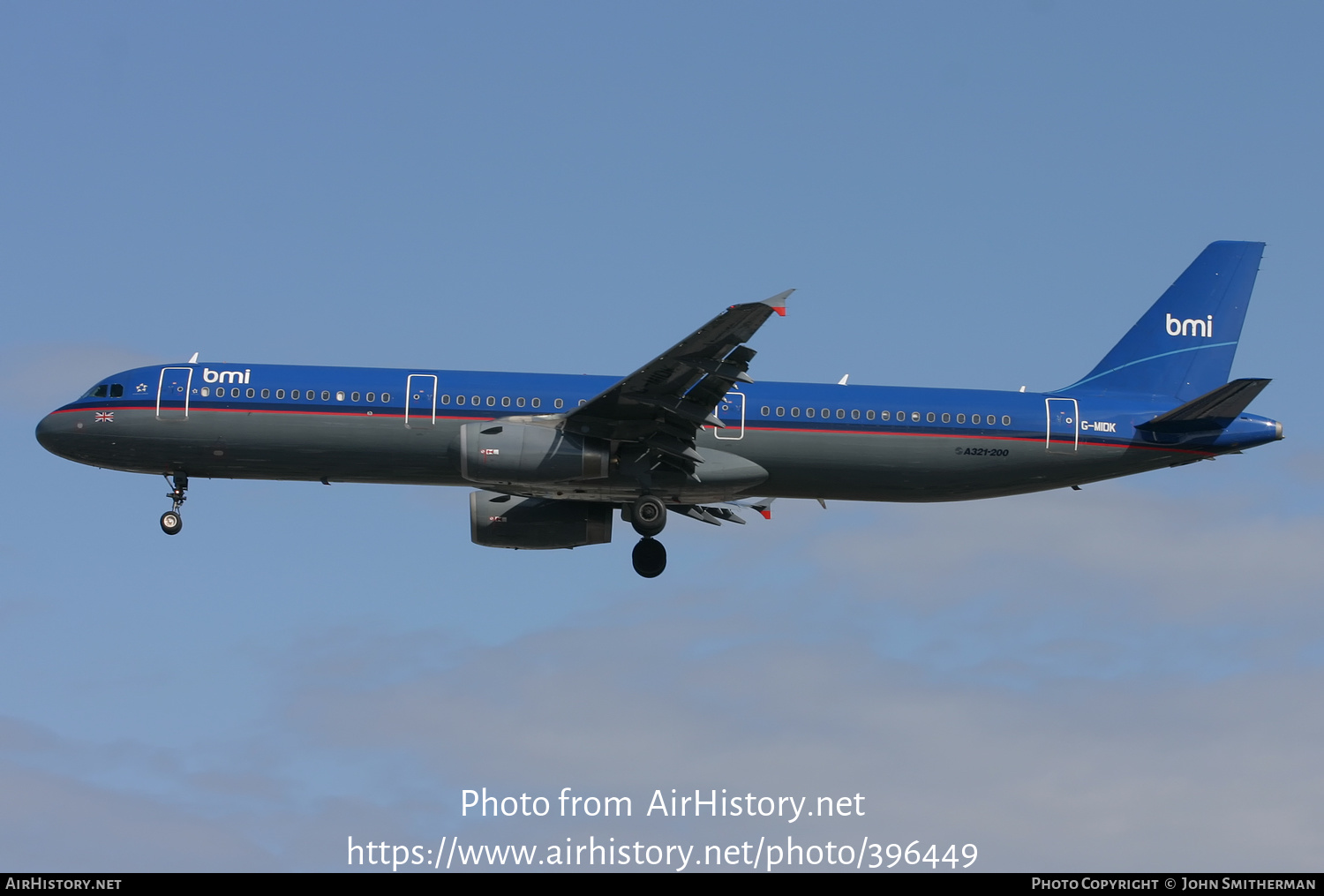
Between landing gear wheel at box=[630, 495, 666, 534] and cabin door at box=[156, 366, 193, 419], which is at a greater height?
cabin door at box=[156, 366, 193, 419]

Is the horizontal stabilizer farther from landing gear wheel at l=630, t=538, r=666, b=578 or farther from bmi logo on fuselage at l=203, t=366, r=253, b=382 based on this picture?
bmi logo on fuselage at l=203, t=366, r=253, b=382

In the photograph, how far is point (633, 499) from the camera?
4712 centimetres

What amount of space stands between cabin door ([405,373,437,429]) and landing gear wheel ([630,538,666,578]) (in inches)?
291

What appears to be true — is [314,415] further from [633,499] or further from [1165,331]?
[1165,331]

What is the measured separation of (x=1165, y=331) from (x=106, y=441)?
29.9 meters

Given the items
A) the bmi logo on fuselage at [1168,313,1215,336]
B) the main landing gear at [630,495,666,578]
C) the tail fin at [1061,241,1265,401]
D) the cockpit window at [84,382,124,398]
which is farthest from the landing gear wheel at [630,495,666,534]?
the bmi logo on fuselage at [1168,313,1215,336]

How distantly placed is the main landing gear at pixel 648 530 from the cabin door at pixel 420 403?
5.99 metres

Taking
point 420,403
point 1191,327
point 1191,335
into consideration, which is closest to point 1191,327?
point 1191,327

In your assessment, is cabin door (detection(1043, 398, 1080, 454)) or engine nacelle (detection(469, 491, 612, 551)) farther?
engine nacelle (detection(469, 491, 612, 551))

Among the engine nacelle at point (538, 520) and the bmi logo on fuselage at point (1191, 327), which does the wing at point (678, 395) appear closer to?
the engine nacelle at point (538, 520)

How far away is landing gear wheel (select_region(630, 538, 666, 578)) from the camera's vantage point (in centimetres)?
4884

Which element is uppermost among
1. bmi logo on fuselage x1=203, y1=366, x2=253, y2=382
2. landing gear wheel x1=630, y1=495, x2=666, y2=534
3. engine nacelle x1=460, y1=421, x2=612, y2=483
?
bmi logo on fuselage x1=203, y1=366, x2=253, y2=382
